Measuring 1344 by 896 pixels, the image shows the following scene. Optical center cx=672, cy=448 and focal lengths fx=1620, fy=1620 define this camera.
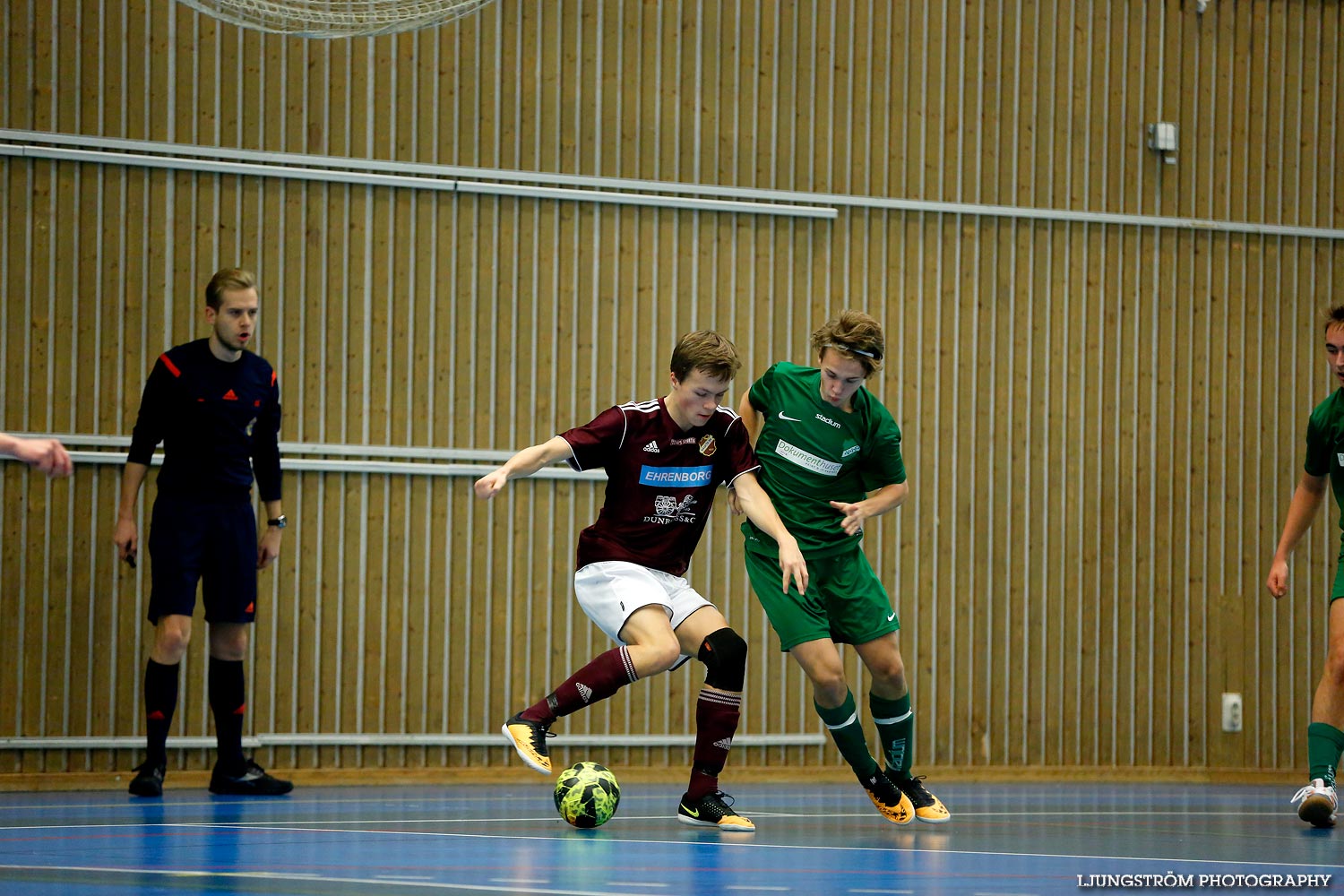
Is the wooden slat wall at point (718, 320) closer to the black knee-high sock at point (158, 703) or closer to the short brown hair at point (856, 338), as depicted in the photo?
the black knee-high sock at point (158, 703)

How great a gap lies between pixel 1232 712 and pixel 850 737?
4602mm

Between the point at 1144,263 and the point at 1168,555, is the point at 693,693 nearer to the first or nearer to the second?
the point at 1168,555

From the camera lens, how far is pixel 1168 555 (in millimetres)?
9500

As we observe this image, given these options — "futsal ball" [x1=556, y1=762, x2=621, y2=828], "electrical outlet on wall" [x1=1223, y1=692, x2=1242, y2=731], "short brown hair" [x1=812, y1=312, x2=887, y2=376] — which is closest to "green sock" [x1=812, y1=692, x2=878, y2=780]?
"futsal ball" [x1=556, y1=762, x2=621, y2=828]

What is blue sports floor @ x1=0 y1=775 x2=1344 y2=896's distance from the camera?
13.1 ft

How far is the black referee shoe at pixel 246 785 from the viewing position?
7191mm

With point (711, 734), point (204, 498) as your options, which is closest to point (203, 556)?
point (204, 498)

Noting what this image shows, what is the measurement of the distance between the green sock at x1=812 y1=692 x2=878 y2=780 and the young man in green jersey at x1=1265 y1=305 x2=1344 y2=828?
1.53 meters

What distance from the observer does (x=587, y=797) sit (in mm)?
5359

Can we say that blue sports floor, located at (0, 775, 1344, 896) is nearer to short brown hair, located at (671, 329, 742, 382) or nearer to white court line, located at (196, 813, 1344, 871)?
white court line, located at (196, 813, 1344, 871)

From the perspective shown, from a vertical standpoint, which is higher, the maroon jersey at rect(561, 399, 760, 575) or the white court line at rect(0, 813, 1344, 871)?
the maroon jersey at rect(561, 399, 760, 575)

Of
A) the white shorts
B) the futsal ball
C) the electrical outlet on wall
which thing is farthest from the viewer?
the electrical outlet on wall

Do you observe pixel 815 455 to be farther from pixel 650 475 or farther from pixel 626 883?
pixel 626 883

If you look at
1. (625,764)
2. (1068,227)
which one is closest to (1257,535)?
(1068,227)
